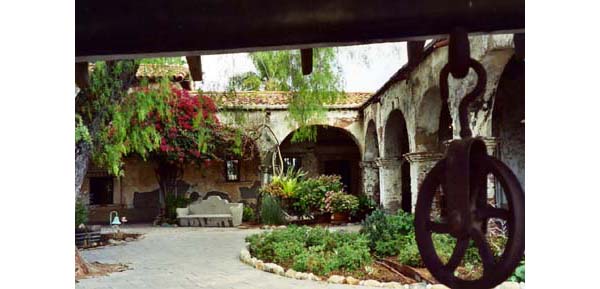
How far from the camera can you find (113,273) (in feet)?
22.0

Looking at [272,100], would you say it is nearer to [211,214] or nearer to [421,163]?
[211,214]

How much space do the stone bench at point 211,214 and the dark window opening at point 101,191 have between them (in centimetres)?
263

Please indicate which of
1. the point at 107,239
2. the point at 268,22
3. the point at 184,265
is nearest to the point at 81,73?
the point at 268,22

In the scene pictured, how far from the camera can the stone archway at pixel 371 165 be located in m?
13.3

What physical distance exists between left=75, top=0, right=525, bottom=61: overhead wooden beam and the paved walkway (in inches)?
164

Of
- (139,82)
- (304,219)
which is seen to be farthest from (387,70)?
(139,82)

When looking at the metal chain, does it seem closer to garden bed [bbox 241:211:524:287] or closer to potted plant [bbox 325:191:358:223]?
garden bed [bbox 241:211:524:287]

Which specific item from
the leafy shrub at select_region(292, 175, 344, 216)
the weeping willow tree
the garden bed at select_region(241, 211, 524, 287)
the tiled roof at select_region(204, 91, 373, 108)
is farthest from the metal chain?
the tiled roof at select_region(204, 91, 373, 108)

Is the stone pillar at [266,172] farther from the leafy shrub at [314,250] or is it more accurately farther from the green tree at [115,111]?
the green tree at [115,111]

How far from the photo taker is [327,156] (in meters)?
16.2

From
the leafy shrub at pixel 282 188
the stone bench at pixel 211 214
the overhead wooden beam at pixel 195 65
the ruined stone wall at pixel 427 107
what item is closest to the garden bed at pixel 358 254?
the ruined stone wall at pixel 427 107

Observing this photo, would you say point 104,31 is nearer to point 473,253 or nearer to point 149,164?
point 473,253

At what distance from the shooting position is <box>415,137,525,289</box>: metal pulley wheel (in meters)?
1.18

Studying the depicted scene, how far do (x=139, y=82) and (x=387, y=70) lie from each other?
5.07 metres
